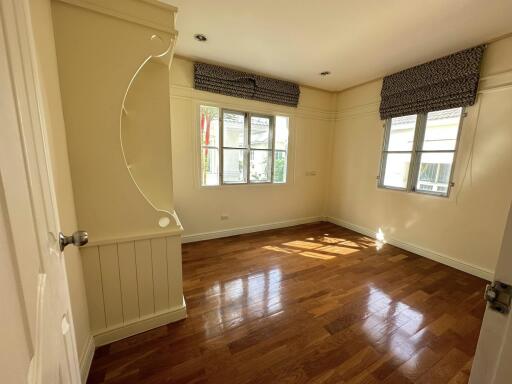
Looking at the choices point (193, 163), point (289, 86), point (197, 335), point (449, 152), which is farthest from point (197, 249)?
point (449, 152)

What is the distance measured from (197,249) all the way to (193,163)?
122 centimetres

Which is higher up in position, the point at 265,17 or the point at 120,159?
the point at 265,17

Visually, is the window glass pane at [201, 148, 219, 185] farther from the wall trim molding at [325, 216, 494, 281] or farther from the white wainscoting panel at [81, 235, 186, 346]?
the wall trim molding at [325, 216, 494, 281]

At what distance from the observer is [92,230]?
1365mm

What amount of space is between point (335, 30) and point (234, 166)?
2.12 meters

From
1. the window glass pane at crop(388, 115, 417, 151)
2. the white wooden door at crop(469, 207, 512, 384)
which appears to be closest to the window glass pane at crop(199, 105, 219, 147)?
the window glass pane at crop(388, 115, 417, 151)

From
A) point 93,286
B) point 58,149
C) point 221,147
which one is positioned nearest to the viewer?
point 58,149

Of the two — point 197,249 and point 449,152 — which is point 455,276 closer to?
point 449,152

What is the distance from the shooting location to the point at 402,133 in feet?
10.3

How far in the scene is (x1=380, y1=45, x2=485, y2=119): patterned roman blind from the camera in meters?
2.36

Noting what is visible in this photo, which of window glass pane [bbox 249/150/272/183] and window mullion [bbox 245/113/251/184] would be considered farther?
window glass pane [bbox 249/150/272/183]

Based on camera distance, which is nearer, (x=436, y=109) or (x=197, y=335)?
(x=197, y=335)

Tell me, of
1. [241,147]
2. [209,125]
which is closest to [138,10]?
Answer: [209,125]

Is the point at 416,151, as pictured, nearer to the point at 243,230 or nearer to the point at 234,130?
the point at 234,130
